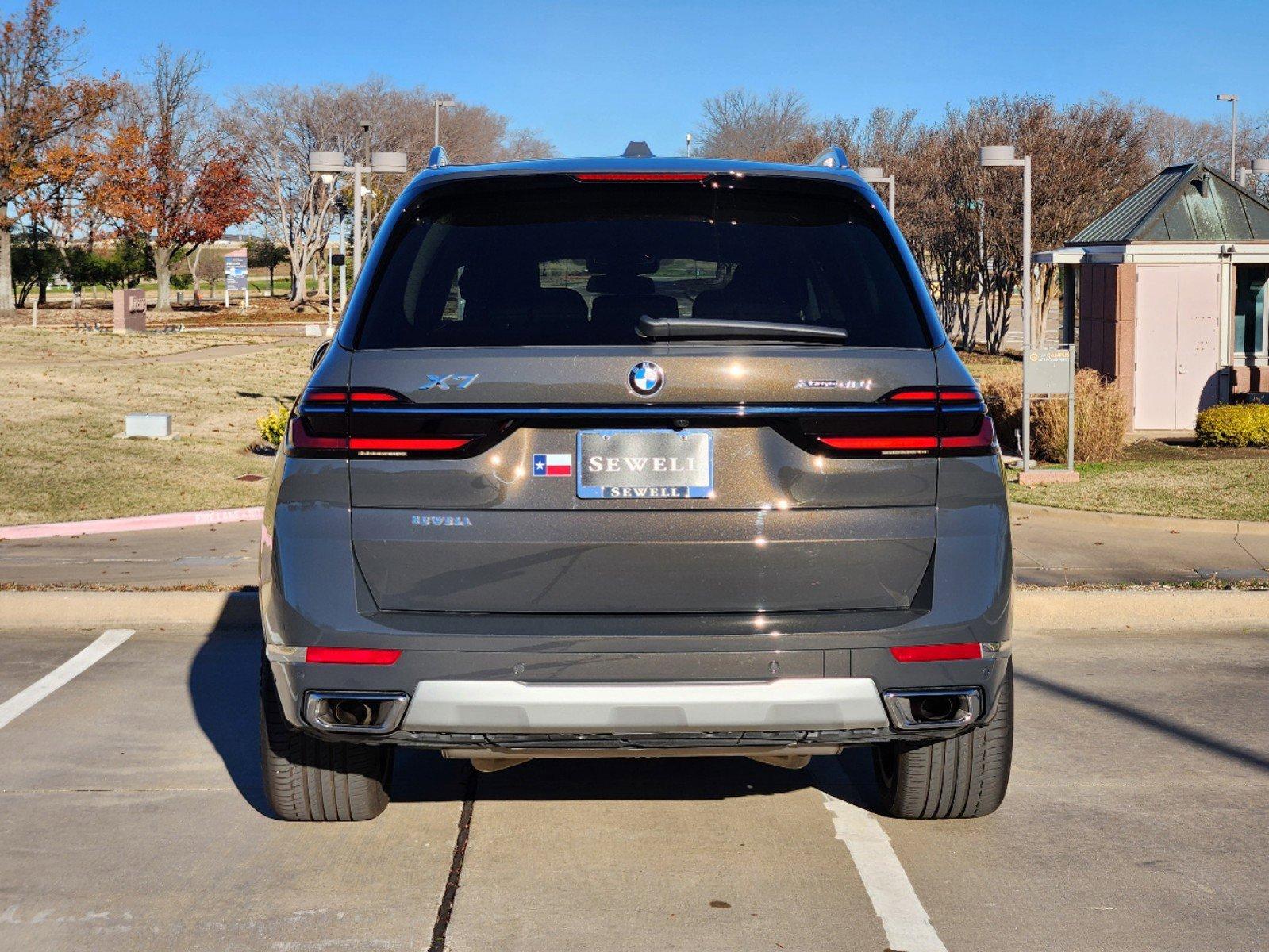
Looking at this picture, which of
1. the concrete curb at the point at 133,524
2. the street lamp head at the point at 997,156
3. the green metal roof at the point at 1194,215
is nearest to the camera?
the concrete curb at the point at 133,524

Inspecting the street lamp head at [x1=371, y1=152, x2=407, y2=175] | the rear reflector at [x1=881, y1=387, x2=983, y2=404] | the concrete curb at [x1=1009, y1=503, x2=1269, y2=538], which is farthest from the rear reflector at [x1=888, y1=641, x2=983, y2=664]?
the street lamp head at [x1=371, y1=152, x2=407, y2=175]

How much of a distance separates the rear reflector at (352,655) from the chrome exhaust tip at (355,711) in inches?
3.2

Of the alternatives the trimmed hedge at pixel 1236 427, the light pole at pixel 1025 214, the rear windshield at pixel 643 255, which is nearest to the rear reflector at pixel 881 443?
the rear windshield at pixel 643 255

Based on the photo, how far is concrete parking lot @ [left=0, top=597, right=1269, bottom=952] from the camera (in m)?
3.94

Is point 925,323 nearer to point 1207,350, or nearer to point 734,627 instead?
point 734,627

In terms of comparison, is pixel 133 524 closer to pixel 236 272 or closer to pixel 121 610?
pixel 121 610

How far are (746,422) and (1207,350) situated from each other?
17111 mm

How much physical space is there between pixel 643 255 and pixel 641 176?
0.74 feet

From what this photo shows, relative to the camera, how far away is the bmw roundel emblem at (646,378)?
375 cm

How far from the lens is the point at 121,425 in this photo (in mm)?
18344

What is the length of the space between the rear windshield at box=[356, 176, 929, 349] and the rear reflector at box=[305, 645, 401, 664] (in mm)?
886

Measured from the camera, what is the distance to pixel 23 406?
1981 centimetres

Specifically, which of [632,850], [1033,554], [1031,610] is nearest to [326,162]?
[1033,554]

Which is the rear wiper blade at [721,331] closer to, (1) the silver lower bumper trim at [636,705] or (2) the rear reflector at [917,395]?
(2) the rear reflector at [917,395]
